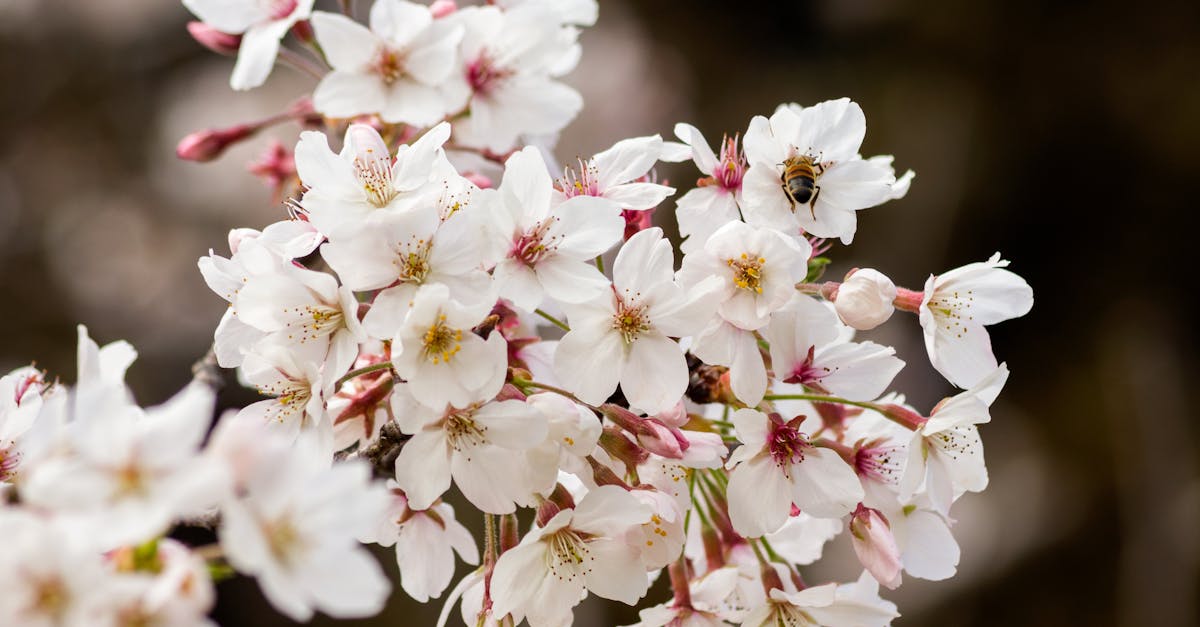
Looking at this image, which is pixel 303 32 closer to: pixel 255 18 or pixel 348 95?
pixel 255 18

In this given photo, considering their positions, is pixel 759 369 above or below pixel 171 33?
above

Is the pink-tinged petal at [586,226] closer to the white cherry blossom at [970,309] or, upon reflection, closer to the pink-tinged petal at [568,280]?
the pink-tinged petal at [568,280]

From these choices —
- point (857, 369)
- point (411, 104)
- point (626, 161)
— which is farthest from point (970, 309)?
point (411, 104)

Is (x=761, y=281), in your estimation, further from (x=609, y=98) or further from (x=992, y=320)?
(x=609, y=98)

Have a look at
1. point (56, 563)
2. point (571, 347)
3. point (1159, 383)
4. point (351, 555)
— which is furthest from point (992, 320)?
point (1159, 383)

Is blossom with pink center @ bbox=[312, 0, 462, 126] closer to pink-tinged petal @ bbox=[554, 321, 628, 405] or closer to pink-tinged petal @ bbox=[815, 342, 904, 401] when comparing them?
pink-tinged petal @ bbox=[554, 321, 628, 405]

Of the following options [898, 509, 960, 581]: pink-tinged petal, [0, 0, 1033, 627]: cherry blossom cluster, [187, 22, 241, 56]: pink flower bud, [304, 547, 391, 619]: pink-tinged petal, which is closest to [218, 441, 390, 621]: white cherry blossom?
[304, 547, 391, 619]: pink-tinged petal
